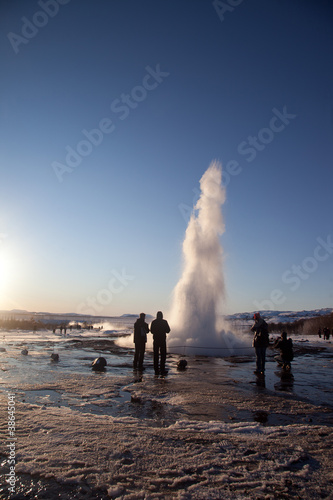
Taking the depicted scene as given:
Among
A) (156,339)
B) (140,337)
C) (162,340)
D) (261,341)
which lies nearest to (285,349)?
(261,341)

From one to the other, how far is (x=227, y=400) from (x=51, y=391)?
12.8ft

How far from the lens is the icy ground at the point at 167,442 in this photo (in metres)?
2.67

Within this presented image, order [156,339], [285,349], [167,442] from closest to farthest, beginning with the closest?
[167,442] < [156,339] < [285,349]

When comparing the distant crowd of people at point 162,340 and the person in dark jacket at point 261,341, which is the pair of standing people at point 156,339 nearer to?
the distant crowd of people at point 162,340

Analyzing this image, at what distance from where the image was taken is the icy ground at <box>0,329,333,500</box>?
267 cm

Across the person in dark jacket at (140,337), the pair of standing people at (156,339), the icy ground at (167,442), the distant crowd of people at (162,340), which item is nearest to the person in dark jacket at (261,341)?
the distant crowd of people at (162,340)

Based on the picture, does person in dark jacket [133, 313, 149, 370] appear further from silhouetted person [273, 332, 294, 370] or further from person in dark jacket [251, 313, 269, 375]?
silhouetted person [273, 332, 294, 370]

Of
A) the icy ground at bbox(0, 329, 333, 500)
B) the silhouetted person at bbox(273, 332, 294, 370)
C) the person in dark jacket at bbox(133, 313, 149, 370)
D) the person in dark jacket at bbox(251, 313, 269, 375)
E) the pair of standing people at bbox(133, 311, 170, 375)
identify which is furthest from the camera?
the silhouetted person at bbox(273, 332, 294, 370)

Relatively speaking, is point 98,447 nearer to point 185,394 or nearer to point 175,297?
point 185,394

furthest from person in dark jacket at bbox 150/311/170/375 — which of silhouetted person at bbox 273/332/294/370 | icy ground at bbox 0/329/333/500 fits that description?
silhouetted person at bbox 273/332/294/370

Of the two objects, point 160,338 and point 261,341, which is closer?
point 261,341

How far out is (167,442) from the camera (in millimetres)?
3697

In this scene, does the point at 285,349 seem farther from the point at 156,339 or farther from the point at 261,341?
the point at 156,339

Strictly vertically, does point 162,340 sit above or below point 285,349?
above
